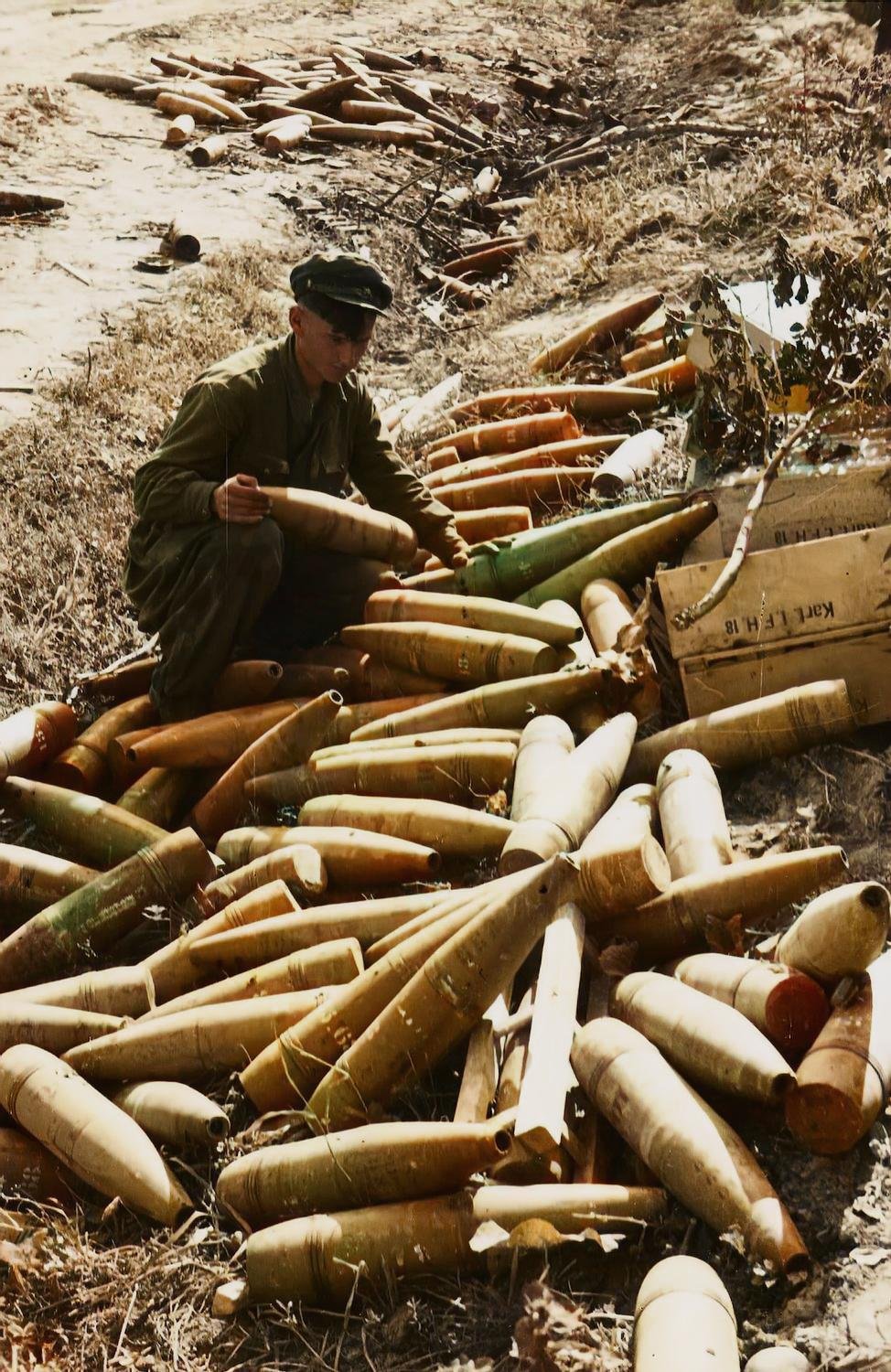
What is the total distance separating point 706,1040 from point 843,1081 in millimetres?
341

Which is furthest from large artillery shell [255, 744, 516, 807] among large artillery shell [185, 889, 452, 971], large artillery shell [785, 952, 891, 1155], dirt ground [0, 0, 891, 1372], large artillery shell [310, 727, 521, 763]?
large artillery shell [785, 952, 891, 1155]

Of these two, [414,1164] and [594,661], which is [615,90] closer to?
[594,661]

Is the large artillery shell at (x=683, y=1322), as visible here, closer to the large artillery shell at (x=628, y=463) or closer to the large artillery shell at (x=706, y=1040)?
the large artillery shell at (x=706, y=1040)

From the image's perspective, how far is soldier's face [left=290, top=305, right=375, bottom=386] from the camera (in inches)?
215

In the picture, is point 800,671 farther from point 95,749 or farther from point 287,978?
point 95,749

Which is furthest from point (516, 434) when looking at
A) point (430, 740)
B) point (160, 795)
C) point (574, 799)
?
point (574, 799)

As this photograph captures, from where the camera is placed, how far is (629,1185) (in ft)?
Answer: 10.4

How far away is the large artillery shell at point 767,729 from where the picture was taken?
4.47 meters

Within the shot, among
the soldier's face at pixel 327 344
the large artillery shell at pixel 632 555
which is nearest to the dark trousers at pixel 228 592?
the soldier's face at pixel 327 344

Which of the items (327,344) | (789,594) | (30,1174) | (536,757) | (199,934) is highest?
(327,344)

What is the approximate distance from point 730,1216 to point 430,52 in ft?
57.3

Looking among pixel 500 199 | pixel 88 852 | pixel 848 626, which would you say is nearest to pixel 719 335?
pixel 848 626

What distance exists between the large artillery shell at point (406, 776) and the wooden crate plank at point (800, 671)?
2.34 feet

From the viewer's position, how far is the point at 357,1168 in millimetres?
3215
